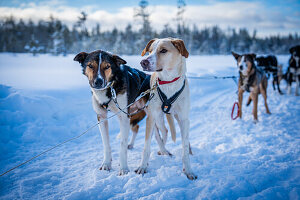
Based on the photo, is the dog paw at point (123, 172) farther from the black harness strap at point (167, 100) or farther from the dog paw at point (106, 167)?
the black harness strap at point (167, 100)

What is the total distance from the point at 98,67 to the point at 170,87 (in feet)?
3.56

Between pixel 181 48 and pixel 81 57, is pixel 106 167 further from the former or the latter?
pixel 181 48

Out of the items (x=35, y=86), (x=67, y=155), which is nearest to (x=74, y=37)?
(x=35, y=86)

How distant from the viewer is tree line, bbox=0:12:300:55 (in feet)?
67.4

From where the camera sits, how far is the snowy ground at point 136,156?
2182mm

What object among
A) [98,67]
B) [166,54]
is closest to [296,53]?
[166,54]

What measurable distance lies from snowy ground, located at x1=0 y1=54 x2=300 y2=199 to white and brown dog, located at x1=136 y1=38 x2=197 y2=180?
36 cm

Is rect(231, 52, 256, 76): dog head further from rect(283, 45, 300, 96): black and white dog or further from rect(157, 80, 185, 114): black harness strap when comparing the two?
rect(283, 45, 300, 96): black and white dog

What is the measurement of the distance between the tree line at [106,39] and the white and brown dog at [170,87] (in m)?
3.06

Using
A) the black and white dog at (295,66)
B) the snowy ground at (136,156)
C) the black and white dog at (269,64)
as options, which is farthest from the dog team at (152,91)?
the black and white dog at (295,66)

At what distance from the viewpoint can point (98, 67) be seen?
Result: 2359 millimetres

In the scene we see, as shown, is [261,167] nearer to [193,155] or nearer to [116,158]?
[193,155]

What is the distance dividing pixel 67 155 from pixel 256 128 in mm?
4575

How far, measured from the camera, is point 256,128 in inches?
173
